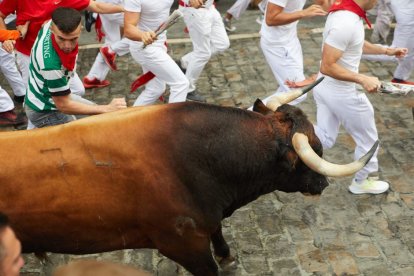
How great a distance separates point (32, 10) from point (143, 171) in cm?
368

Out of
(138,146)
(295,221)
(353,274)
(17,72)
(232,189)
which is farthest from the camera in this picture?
(17,72)

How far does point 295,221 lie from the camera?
625cm

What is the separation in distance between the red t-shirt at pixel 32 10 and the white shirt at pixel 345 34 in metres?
3.07

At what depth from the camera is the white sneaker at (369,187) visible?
6531mm

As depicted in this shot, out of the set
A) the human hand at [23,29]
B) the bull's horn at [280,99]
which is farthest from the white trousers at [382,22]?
the human hand at [23,29]

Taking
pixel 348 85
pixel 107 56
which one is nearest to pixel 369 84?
pixel 348 85

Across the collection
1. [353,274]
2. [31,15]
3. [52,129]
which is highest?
[52,129]

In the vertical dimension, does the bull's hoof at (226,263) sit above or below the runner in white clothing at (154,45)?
below

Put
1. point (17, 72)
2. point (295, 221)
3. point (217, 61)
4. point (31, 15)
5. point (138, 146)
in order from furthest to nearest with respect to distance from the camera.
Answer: point (217, 61) → point (17, 72) → point (31, 15) → point (295, 221) → point (138, 146)

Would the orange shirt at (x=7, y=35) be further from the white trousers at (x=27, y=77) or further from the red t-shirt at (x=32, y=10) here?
the white trousers at (x=27, y=77)

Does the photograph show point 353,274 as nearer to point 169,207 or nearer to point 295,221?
point 295,221

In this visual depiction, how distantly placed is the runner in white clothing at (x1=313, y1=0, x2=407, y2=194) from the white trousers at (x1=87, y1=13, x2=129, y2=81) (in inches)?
144

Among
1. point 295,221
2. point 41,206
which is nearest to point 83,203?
point 41,206

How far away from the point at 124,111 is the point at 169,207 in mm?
807
